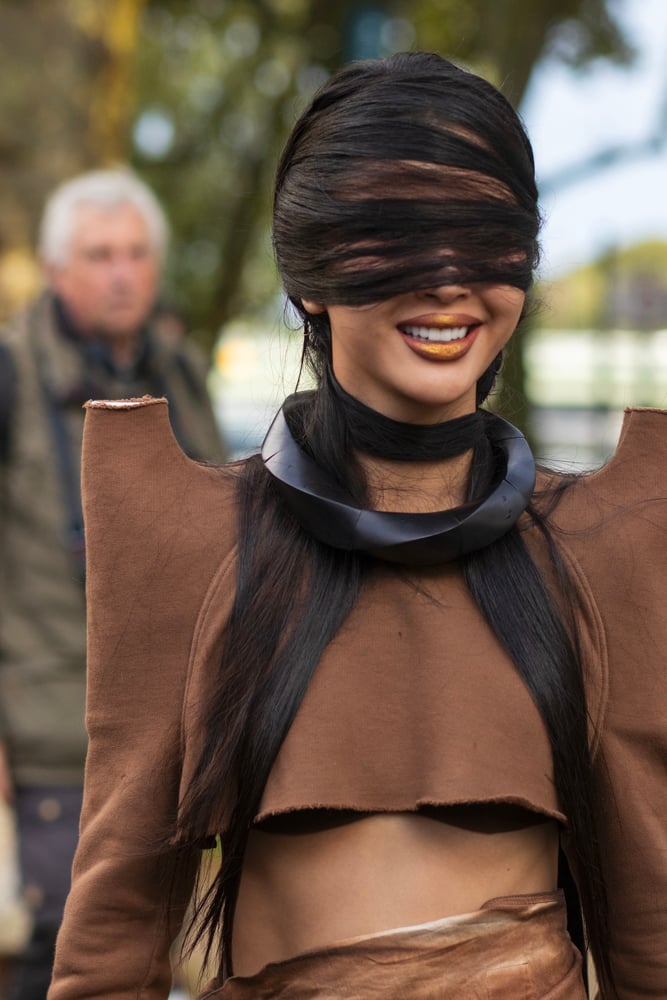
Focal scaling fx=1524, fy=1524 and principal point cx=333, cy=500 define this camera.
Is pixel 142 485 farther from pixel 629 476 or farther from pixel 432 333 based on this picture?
pixel 629 476

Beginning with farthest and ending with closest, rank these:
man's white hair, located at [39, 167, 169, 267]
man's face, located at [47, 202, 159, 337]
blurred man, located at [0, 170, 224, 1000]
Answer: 1. man's white hair, located at [39, 167, 169, 267]
2. man's face, located at [47, 202, 159, 337]
3. blurred man, located at [0, 170, 224, 1000]

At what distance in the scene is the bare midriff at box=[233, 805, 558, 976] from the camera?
1.82 metres

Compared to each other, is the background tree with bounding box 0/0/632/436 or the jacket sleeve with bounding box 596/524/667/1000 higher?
the background tree with bounding box 0/0/632/436

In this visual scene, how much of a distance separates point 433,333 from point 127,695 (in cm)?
58

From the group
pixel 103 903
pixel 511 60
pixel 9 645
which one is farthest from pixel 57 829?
pixel 511 60

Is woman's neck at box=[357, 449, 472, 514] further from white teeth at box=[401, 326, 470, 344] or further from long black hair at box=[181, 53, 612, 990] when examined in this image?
white teeth at box=[401, 326, 470, 344]

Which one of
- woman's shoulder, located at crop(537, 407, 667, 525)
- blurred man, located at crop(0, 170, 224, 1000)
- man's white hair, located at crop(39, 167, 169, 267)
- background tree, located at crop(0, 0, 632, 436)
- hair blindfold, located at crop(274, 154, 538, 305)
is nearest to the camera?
hair blindfold, located at crop(274, 154, 538, 305)

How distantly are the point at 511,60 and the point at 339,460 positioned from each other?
7637 millimetres

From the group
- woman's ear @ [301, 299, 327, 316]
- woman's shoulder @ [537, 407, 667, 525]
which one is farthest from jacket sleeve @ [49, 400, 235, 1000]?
woman's shoulder @ [537, 407, 667, 525]

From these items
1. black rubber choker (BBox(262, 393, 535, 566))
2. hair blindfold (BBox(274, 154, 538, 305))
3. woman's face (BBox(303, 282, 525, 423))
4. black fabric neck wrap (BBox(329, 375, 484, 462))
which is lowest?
black rubber choker (BBox(262, 393, 535, 566))

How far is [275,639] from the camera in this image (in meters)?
1.84

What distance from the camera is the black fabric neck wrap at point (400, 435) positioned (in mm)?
1894

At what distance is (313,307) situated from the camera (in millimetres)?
1908

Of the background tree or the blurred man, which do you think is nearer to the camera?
the blurred man
